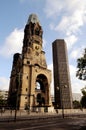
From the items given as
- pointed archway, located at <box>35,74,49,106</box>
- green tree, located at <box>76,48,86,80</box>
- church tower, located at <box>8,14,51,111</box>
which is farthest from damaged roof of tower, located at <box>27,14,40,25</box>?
green tree, located at <box>76,48,86,80</box>

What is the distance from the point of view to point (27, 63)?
72375 millimetres

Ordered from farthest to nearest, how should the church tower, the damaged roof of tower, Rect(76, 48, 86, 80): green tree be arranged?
the damaged roof of tower, the church tower, Rect(76, 48, 86, 80): green tree

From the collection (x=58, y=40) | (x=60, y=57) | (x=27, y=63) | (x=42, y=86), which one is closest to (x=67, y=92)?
(x=60, y=57)

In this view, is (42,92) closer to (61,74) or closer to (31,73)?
(31,73)

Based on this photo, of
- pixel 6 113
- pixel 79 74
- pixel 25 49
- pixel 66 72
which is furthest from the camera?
pixel 66 72

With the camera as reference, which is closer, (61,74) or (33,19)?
(33,19)

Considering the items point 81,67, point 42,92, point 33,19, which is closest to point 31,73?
point 42,92

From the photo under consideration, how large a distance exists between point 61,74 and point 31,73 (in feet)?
289

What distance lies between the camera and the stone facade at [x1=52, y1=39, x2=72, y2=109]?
141375mm

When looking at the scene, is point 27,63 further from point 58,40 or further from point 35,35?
point 58,40

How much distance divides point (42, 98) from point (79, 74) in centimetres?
4711

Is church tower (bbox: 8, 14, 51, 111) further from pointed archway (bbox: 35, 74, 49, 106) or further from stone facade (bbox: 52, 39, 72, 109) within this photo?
stone facade (bbox: 52, 39, 72, 109)

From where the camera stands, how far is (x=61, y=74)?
508 ft

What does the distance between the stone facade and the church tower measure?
2593 inches
